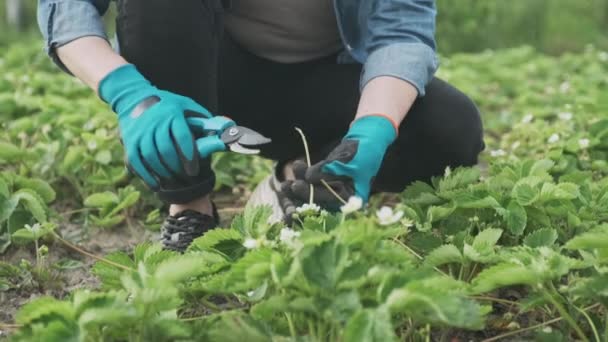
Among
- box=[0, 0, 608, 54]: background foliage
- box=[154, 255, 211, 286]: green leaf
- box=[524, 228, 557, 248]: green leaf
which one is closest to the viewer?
box=[154, 255, 211, 286]: green leaf

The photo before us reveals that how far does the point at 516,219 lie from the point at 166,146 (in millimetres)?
687

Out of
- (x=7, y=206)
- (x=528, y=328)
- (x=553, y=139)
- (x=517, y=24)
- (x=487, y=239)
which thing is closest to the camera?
(x=528, y=328)

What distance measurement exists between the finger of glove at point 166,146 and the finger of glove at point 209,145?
0.16ft

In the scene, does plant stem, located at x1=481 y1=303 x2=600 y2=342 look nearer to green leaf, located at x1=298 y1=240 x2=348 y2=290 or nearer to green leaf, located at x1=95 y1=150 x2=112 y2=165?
green leaf, located at x1=298 y1=240 x2=348 y2=290

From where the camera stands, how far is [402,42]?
2.12 metres

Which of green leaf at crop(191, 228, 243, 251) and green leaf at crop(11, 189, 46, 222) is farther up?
green leaf at crop(191, 228, 243, 251)

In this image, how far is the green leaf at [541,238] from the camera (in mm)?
1691

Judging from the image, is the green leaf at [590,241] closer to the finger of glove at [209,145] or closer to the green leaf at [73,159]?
the finger of glove at [209,145]

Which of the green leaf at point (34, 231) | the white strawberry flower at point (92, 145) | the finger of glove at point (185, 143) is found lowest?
the white strawberry flower at point (92, 145)

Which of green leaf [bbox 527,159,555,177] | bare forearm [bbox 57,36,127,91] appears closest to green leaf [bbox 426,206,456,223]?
green leaf [bbox 527,159,555,177]

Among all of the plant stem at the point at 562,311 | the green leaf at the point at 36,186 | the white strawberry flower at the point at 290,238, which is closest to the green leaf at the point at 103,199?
the green leaf at the point at 36,186

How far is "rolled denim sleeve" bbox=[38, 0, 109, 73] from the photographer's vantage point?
1.95 metres

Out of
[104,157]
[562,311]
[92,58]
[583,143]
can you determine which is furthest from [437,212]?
[104,157]

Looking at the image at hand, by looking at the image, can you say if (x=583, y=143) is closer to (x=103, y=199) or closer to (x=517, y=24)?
(x=103, y=199)
